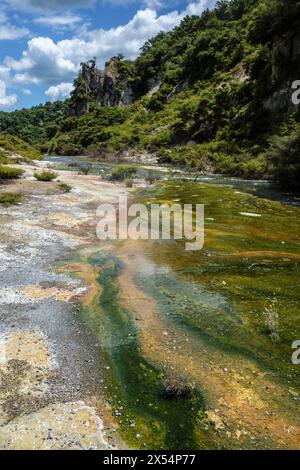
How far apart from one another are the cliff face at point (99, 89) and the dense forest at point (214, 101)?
535 mm

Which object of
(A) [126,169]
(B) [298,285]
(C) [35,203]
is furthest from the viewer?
(A) [126,169]

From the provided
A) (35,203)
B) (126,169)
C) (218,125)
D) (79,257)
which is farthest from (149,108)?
(79,257)

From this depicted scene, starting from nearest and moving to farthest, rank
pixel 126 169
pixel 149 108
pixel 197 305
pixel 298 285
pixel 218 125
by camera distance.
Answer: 1. pixel 197 305
2. pixel 298 285
3. pixel 126 169
4. pixel 218 125
5. pixel 149 108

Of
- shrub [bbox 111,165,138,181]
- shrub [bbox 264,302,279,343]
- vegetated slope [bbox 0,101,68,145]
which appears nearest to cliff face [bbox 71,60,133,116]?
vegetated slope [bbox 0,101,68,145]

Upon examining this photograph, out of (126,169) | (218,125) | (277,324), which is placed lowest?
(277,324)

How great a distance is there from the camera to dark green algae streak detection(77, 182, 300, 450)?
19.9ft

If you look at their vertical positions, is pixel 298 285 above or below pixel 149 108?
below

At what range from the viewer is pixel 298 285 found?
35.7 feet

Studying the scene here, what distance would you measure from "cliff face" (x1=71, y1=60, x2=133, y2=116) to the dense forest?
0.53 m

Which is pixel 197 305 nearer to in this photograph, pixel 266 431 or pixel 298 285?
pixel 298 285

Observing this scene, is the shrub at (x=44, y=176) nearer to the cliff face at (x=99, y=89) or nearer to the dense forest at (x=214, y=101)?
the dense forest at (x=214, y=101)

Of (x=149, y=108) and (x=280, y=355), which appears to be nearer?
(x=280, y=355)

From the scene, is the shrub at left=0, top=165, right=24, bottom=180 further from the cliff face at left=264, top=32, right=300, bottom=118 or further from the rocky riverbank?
the cliff face at left=264, top=32, right=300, bottom=118
